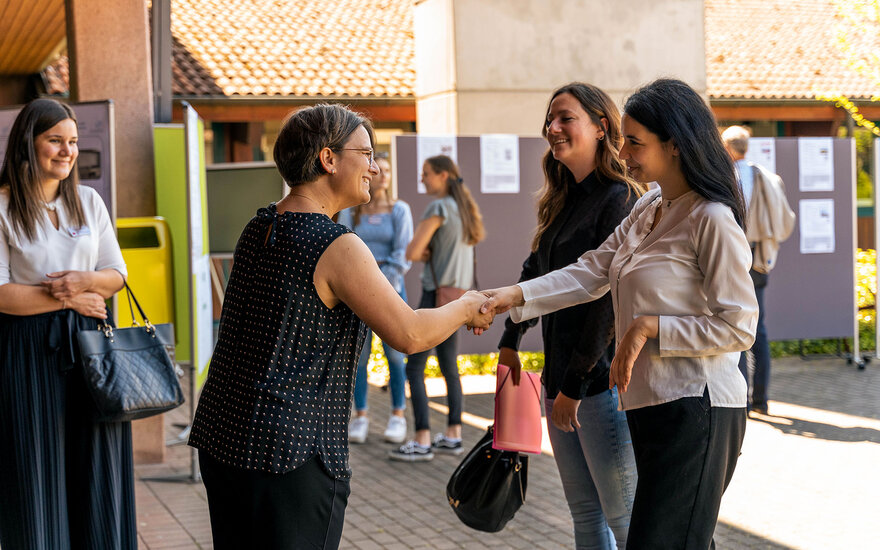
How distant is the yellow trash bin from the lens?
23.7ft

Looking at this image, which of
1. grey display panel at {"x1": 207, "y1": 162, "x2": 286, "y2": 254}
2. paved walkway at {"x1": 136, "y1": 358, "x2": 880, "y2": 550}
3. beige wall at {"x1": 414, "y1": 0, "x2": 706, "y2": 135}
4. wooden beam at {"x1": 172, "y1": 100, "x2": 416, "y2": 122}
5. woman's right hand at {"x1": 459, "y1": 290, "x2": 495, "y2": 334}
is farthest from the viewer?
wooden beam at {"x1": 172, "y1": 100, "x2": 416, "y2": 122}

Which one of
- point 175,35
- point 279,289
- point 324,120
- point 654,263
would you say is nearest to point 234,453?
point 279,289

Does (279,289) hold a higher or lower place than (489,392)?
higher

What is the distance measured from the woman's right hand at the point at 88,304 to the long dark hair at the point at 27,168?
0.31 m

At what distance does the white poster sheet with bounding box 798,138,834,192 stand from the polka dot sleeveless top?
9.21 metres

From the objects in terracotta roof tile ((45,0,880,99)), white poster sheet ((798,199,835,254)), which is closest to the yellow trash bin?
white poster sheet ((798,199,835,254))

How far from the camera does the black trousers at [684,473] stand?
279 cm

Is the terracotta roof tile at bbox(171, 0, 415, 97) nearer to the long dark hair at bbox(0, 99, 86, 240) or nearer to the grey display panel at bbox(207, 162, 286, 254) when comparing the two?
the grey display panel at bbox(207, 162, 286, 254)

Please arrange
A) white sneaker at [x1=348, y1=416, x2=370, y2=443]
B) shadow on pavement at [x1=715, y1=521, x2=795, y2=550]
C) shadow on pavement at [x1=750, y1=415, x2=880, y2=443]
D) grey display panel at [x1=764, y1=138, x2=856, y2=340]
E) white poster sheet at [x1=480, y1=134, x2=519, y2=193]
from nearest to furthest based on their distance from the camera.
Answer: shadow on pavement at [x1=715, y1=521, x2=795, y2=550], shadow on pavement at [x1=750, y1=415, x2=880, y2=443], white sneaker at [x1=348, y1=416, x2=370, y2=443], white poster sheet at [x1=480, y1=134, x2=519, y2=193], grey display panel at [x1=764, y1=138, x2=856, y2=340]

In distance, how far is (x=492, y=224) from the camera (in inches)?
395

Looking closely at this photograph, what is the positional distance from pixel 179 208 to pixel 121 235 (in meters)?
0.57

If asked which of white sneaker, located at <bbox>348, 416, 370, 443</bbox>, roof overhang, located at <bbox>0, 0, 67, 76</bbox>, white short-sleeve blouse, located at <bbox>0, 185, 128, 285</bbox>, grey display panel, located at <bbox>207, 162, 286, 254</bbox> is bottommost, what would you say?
white sneaker, located at <bbox>348, 416, 370, 443</bbox>

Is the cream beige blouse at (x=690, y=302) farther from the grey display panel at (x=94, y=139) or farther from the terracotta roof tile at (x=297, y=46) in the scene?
the terracotta roof tile at (x=297, y=46)

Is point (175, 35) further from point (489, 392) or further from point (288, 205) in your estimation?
point (288, 205)
